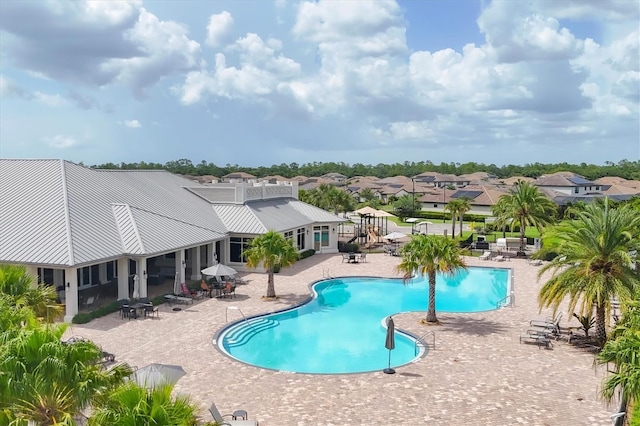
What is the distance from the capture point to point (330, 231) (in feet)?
152

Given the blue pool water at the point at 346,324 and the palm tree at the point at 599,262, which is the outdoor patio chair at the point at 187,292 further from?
the palm tree at the point at 599,262

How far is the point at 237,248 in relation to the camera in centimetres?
3719

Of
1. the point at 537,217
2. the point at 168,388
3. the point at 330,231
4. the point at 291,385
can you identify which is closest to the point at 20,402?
the point at 168,388

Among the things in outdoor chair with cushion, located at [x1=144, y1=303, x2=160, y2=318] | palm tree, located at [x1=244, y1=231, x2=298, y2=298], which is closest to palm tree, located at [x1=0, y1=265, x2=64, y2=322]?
outdoor chair with cushion, located at [x1=144, y1=303, x2=160, y2=318]

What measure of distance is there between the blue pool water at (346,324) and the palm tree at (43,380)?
11644 mm

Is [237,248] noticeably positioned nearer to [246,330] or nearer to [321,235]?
[321,235]

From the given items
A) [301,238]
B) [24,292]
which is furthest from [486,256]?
[24,292]

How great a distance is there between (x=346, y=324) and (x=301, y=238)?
17415 millimetres

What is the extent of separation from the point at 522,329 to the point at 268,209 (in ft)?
75.0

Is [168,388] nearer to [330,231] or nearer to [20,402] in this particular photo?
[20,402]

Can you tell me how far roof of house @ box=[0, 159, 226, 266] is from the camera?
965 inches

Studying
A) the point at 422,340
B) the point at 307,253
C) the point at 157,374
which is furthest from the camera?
the point at 307,253

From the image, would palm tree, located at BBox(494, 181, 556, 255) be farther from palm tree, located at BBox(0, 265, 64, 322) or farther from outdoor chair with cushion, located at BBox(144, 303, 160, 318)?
palm tree, located at BBox(0, 265, 64, 322)

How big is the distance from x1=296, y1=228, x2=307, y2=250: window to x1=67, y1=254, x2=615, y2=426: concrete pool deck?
1710cm
